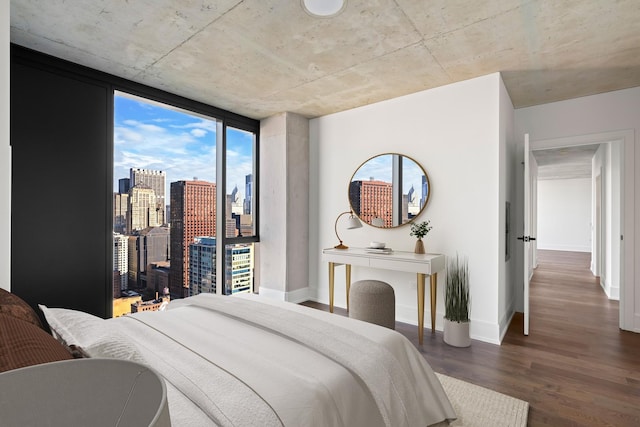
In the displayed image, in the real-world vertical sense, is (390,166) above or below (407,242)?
above

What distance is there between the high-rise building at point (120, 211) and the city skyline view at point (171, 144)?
123mm

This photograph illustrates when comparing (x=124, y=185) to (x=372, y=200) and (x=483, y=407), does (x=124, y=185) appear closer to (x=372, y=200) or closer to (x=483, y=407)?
(x=372, y=200)

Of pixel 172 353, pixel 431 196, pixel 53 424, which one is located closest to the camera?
pixel 53 424

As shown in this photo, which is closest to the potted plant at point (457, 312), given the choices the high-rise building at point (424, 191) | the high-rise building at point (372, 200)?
the high-rise building at point (424, 191)

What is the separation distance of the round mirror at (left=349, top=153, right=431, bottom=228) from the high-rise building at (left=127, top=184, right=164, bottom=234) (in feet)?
7.71

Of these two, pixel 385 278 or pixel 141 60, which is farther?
pixel 385 278

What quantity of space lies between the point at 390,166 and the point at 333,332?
2706 mm

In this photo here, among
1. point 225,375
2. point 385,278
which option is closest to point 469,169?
point 385,278

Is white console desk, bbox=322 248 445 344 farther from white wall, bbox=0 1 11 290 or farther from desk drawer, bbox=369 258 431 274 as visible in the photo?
white wall, bbox=0 1 11 290

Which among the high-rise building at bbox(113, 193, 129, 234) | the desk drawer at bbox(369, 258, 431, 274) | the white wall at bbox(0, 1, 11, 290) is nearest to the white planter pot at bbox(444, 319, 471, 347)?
the desk drawer at bbox(369, 258, 431, 274)

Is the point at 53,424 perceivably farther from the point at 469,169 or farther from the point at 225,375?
the point at 469,169

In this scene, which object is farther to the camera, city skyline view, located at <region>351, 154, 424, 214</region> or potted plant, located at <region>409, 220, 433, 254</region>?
city skyline view, located at <region>351, 154, 424, 214</region>

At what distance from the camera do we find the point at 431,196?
359 centimetres

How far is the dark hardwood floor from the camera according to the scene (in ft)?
6.64
